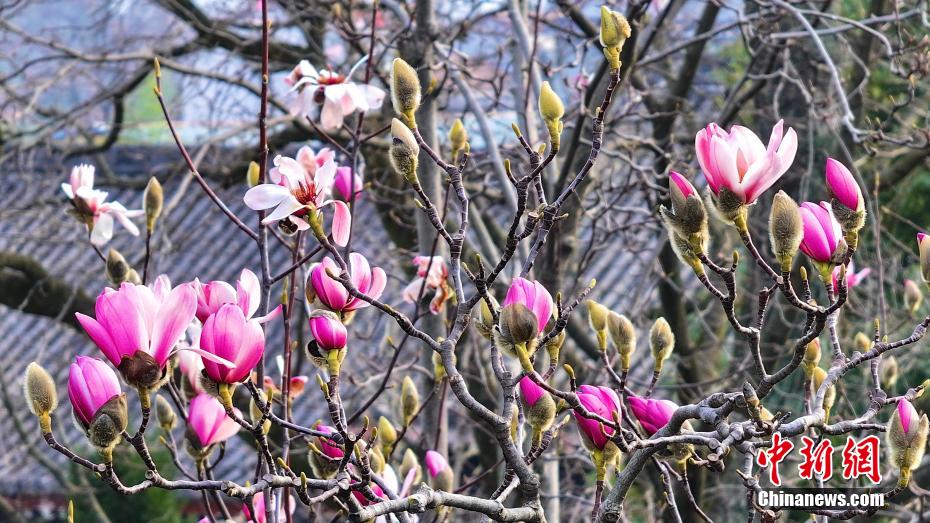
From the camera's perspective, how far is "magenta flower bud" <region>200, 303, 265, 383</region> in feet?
2.62

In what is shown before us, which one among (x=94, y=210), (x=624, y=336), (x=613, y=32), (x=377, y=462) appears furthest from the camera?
(x=94, y=210)

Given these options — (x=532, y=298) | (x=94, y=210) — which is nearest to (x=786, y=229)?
(x=532, y=298)

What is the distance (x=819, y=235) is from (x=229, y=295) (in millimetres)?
516

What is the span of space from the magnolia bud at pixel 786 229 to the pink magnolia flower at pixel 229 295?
443 mm

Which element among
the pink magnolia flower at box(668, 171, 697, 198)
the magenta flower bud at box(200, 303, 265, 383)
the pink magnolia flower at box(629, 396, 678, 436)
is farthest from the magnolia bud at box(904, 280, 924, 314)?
the magenta flower bud at box(200, 303, 265, 383)

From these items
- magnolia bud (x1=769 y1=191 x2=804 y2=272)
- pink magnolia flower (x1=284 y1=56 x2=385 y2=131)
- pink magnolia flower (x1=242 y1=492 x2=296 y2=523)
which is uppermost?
pink magnolia flower (x1=284 y1=56 x2=385 y2=131)

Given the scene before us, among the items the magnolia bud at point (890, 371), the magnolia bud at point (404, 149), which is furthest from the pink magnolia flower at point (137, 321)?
the magnolia bud at point (890, 371)

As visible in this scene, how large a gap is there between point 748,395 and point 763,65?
8.43ft

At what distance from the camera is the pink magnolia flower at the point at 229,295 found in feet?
2.98

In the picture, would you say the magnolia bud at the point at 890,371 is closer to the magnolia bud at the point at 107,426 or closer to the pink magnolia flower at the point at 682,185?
the pink magnolia flower at the point at 682,185

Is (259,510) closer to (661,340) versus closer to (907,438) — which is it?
(661,340)

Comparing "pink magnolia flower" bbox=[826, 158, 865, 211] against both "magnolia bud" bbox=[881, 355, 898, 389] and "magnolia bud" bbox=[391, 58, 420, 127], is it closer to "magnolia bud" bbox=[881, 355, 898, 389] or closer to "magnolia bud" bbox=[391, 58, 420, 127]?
"magnolia bud" bbox=[391, 58, 420, 127]

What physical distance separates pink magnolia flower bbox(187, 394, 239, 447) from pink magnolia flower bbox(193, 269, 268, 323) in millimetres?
129

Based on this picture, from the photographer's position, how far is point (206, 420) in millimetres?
1024
